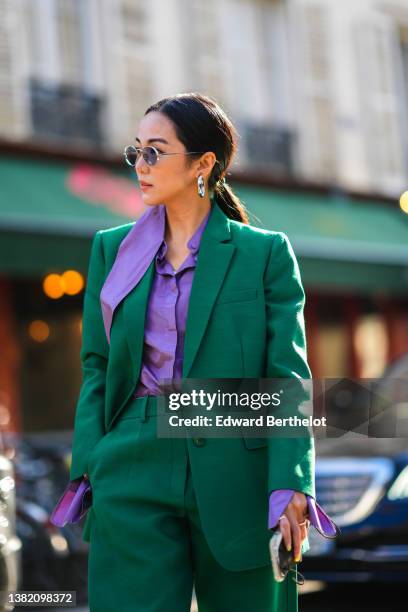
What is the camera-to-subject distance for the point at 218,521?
8.91ft

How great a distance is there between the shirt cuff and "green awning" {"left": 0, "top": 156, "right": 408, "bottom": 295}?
19.3ft

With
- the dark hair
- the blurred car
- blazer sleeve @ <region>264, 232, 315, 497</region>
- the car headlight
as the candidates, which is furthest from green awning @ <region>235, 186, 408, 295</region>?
blazer sleeve @ <region>264, 232, 315, 497</region>

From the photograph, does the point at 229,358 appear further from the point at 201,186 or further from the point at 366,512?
the point at 366,512

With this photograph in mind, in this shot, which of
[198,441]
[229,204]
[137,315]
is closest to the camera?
[198,441]

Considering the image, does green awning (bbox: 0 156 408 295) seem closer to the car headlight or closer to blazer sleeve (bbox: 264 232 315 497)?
the car headlight

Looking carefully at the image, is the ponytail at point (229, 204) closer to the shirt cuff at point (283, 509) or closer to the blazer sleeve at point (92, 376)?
the blazer sleeve at point (92, 376)

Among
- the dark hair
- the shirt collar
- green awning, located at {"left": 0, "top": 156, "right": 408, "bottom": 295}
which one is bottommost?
the shirt collar

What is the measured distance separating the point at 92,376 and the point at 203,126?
0.64m

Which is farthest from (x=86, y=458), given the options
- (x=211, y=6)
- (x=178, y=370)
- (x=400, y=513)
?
(x=211, y=6)

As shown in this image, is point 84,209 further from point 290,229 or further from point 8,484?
point 8,484

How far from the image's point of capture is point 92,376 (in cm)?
293

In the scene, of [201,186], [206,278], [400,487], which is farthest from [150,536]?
[400,487]

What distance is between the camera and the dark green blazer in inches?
107

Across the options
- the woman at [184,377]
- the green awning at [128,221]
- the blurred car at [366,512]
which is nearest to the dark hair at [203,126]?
the woman at [184,377]
